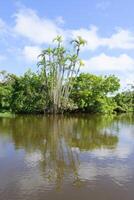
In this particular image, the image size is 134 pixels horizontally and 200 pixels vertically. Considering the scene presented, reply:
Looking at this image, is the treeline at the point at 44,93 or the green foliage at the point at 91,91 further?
the green foliage at the point at 91,91

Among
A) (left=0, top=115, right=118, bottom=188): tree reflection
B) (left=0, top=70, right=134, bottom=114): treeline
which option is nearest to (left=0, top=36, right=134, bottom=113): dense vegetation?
(left=0, top=70, right=134, bottom=114): treeline

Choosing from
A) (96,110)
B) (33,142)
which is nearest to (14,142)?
(33,142)

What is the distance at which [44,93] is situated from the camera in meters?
38.7

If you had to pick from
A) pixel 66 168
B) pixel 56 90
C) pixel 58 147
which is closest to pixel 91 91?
pixel 56 90

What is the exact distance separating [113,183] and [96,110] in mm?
33854

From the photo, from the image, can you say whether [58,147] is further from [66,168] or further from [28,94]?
[28,94]

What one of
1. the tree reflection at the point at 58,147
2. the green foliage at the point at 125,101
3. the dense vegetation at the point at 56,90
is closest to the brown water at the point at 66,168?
the tree reflection at the point at 58,147

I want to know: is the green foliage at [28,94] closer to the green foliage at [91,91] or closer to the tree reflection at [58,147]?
the green foliage at [91,91]

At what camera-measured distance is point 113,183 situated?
336 inches

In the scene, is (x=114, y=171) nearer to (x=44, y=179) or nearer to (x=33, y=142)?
(x=44, y=179)

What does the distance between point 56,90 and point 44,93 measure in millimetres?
1857

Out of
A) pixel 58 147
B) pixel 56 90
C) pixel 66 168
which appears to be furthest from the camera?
pixel 56 90

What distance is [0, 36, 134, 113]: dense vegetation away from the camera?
1474 inches

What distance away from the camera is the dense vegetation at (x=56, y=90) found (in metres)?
37.4
